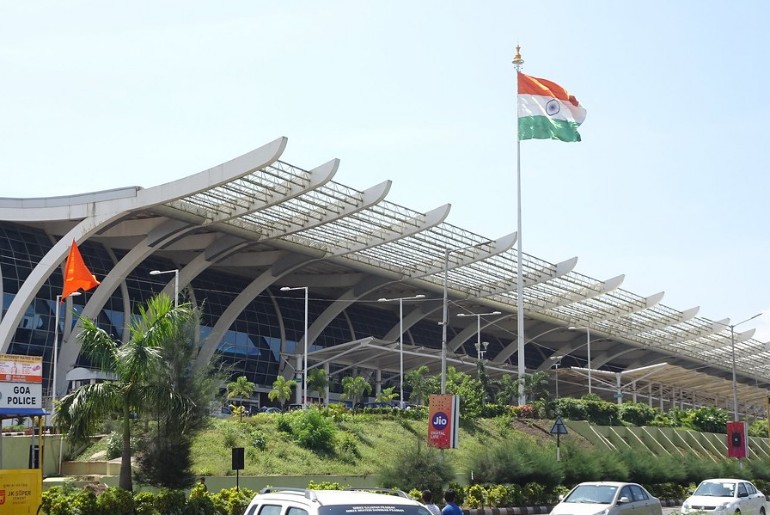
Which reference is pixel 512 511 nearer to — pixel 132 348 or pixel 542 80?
pixel 132 348

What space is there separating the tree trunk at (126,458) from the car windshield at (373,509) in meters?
15.9

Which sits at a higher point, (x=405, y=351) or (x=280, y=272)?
(x=280, y=272)

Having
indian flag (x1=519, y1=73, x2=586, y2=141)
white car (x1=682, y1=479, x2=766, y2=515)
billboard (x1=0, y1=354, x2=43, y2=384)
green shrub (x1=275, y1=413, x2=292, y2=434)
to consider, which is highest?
indian flag (x1=519, y1=73, x2=586, y2=141)

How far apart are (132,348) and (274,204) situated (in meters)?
24.9

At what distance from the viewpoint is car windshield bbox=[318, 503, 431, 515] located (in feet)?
30.3

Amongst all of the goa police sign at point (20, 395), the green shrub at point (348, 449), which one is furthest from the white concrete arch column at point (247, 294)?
the goa police sign at point (20, 395)

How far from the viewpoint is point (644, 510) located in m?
20.6

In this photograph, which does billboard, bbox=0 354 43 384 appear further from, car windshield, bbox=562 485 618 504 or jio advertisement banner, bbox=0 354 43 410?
car windshield, bbox=562 485 618 504

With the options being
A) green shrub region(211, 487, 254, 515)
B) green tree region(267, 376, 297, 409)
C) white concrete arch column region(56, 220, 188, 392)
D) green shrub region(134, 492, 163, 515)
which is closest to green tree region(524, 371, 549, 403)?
green tree region(267, 376, 297, 409)

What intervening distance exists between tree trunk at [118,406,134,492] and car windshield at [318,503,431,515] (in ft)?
52.1

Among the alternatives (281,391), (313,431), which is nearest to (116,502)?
(313,431)

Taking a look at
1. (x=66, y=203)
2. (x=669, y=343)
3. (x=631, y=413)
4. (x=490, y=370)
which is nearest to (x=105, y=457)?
(x=66, y=203)

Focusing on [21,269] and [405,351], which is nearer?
[21,269]

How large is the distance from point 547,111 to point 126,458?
32.4 m
